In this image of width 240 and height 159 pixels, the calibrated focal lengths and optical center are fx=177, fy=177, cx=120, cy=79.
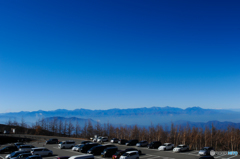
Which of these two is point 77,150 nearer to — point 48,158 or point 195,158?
point 48,158

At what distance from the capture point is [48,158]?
29.0 metres

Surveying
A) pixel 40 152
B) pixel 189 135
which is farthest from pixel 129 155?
pixel 189 135

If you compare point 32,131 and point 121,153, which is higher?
point 121,153

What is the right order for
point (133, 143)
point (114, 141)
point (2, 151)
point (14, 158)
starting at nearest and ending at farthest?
1. point (14, 158)
2. point (2, 151)
3. point (133, 143)
4. point (114, 141)

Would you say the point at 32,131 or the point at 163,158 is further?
the point at 32,131

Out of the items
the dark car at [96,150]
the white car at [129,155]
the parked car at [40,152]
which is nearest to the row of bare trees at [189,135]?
the white car at [129,155]

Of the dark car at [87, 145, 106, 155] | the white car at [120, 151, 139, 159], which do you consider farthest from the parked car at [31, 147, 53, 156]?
the white car at [120, 151, 139, 159]

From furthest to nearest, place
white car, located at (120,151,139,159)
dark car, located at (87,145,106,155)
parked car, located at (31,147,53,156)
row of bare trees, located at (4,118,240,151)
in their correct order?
row of bare trees, located at (4,118,240,151) < dark car, located at (87,145,106,155) < parked car, located at (31,147,53,156) < white car, located at (120,151,139,159)

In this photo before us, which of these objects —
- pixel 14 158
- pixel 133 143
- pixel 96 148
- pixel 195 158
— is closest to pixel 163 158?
pixel 195 158

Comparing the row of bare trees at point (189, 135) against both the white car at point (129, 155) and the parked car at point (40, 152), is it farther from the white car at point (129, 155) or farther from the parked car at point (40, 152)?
the parked car at point (40, 152)

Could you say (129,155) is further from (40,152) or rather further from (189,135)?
(189,135)

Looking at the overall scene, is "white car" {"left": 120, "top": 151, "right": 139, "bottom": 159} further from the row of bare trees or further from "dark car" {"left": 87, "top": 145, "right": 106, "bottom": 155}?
the row of bare trees

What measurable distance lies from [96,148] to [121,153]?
6549 millimetres

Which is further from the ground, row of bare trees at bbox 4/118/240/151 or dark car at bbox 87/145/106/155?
dark car at bbox 87/145/106/155
